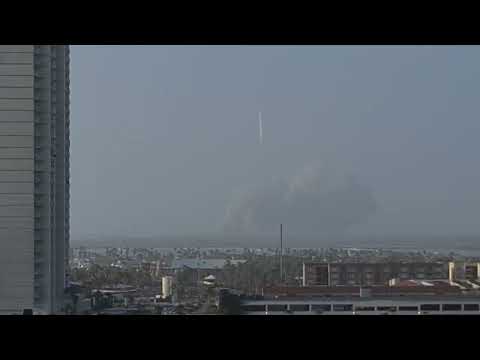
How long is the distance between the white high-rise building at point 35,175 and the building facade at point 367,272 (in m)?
1.27

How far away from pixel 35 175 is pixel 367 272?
6.35 ft

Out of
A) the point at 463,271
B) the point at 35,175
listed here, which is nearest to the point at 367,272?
the point at 463,271

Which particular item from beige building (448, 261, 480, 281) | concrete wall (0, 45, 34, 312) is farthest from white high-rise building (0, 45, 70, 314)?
beige building (448, 261, 480, 281)

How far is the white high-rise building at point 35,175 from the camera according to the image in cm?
341

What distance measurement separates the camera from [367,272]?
310cm

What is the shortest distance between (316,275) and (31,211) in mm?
1651

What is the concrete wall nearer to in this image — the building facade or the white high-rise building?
the white high-rise building

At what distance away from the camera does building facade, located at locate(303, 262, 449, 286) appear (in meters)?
2.92

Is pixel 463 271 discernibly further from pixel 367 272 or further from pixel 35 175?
pixel 35 175

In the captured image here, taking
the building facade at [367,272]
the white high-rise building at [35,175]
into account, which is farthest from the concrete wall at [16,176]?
the building facade at [367,272]

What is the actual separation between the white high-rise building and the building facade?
1273mm

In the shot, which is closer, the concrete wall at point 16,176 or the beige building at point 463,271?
the beige building at point 463,271

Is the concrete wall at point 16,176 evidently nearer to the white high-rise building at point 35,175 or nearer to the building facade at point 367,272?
the white high-rise building at point 35,175

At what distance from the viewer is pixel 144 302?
2.22 m
